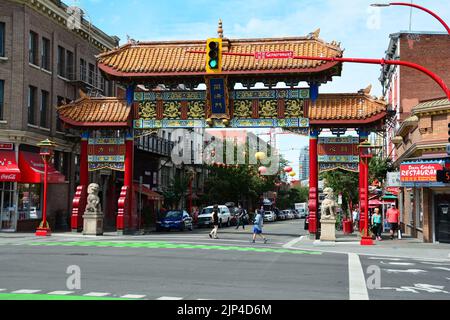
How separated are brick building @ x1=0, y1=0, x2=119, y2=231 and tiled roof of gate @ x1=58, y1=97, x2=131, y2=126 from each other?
1497 millimetres

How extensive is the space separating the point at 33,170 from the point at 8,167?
63.2 inches

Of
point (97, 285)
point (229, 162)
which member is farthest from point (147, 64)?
point (229, 162)

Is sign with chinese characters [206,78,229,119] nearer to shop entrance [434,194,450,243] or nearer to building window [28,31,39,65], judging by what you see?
shop entrance [434,194,450,243]

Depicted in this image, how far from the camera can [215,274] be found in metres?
14.5

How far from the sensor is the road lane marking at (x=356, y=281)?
11453 millimetres

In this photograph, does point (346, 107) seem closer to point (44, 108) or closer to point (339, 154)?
point (339, 154)

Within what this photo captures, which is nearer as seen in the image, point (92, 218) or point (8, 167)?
point (92, 218)

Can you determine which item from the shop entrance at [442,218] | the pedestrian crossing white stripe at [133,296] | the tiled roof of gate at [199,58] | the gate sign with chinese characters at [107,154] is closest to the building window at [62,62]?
the tiled roof of gate at [199,58]

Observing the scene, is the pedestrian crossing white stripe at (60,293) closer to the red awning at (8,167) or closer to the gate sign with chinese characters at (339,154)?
the gate sign with chinese characters at (339,154)

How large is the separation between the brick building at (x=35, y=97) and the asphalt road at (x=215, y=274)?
39.9ft

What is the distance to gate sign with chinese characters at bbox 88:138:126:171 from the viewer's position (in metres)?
31.8

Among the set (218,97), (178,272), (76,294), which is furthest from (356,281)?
(218,97)
